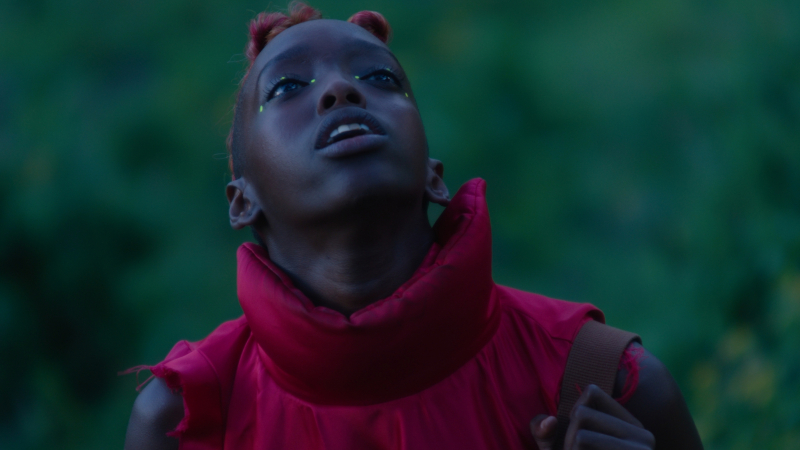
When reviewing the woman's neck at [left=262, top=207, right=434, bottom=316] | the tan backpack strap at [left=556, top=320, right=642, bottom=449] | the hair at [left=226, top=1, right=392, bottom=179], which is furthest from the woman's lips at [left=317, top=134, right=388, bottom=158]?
the tan backpack strap at [left=556, top=320, right=642, bottom=449]

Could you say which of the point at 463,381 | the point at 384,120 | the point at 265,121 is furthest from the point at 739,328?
the point at 265,121

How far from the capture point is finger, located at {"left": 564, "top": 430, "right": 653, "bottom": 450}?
1037mm

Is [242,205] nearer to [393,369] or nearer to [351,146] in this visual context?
[351,146]

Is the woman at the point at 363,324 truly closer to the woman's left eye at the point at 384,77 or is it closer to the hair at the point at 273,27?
the woman's left eye at the point at 384,77

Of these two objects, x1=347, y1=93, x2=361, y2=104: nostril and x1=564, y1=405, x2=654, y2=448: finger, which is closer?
x1=564, y1=405, x2=654, y2=448: finger

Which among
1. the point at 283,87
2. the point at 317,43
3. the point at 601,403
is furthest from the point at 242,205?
the point at 601,403

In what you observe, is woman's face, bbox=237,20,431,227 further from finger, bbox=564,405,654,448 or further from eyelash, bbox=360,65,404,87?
finger, bbox=564,405,654,448

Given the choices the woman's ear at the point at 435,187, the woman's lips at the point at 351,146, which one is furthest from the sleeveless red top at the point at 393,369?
the woman's lips at the point at 351,146

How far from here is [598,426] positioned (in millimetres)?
1057

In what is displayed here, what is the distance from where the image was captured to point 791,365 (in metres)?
2.12

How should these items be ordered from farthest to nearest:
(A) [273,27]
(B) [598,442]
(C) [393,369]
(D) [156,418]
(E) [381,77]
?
(A) [273,27] < (E) [381,77] < (D) [156,418] < (C) [393,369] < (B) [598,442]

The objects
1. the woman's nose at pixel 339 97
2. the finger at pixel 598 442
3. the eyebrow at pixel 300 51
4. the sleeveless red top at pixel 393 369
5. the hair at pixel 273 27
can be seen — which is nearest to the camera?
the finger at pixel 598 442

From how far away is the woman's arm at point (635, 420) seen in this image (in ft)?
3.46

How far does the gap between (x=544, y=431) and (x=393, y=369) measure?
0.87ft
